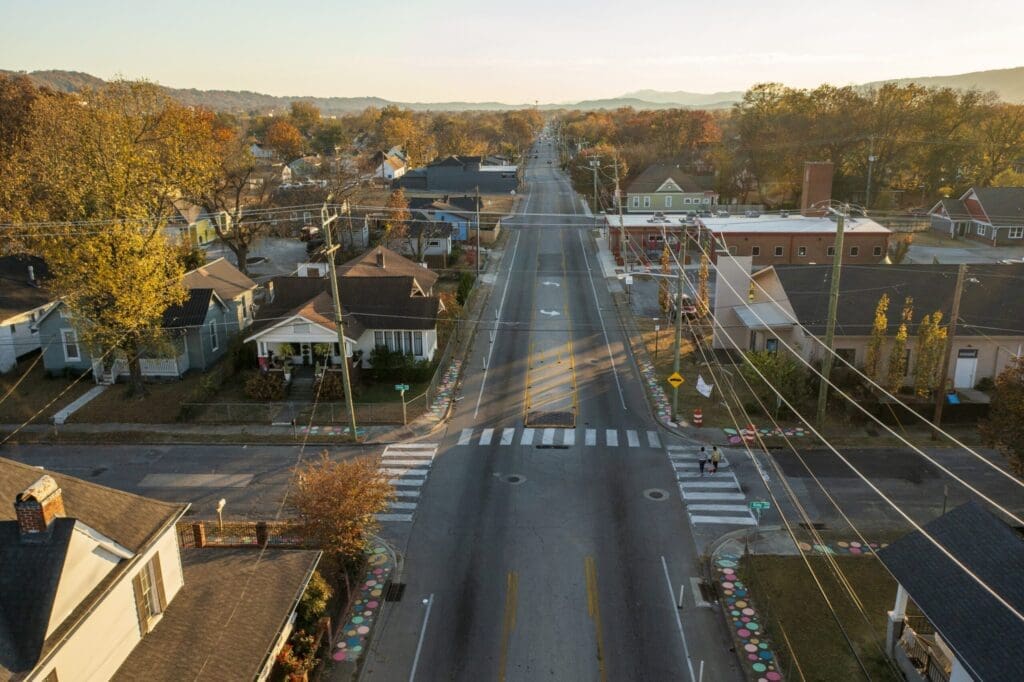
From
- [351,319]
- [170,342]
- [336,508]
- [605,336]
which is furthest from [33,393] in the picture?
[605,336]

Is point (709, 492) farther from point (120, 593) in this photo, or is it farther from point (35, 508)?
point (35, 508)

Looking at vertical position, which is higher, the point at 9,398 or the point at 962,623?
the point at 962,623

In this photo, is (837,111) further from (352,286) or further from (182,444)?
(182,444)

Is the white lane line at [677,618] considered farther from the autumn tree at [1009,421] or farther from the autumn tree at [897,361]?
the autumn tree at [897,361]

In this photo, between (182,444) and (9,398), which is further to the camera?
(9,398)

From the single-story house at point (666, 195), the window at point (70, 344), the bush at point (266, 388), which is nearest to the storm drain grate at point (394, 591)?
the bush at point (266, 388)

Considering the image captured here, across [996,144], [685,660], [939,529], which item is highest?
[996,144]

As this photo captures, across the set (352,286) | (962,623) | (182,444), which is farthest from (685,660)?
(352,286)

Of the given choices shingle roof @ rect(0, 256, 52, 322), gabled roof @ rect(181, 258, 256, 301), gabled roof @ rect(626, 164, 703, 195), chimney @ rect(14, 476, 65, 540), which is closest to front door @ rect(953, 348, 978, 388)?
chimney @ rect(14, 476, 65, 540)
